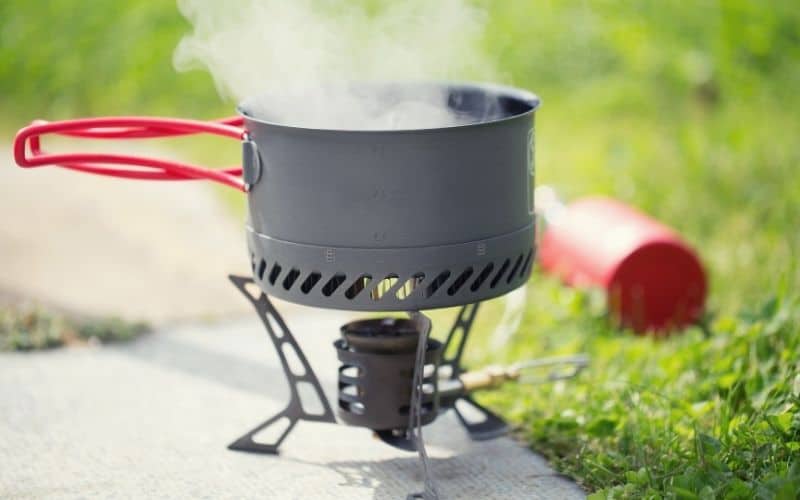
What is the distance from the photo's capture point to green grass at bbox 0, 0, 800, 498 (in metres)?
3.02

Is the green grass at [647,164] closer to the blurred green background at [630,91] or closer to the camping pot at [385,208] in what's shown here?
the blurred green background at [630,91]

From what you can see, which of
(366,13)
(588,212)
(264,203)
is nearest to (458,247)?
(264,203)

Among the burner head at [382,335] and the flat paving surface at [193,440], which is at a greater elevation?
the burner head at [382,335]

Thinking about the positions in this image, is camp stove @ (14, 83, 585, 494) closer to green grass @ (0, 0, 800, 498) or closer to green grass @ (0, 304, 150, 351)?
green grass @ (0, 0, 800, 498)

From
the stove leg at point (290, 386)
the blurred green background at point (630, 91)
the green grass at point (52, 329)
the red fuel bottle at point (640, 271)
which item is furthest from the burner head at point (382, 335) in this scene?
the blurred green background at point (630, 91)

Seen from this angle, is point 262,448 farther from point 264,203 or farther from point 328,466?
point 264,203

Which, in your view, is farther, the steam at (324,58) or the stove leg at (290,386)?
the steam at (324,58)

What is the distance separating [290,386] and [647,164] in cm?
332

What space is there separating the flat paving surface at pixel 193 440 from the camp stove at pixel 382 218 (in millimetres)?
209

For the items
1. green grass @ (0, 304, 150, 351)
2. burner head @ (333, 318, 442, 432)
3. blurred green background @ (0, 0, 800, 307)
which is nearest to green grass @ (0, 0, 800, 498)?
blurred green background @ (0, 0, 800, 307)

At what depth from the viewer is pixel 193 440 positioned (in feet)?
10.8

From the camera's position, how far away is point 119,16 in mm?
7480

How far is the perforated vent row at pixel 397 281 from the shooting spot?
8.80ft

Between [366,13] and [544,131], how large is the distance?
160 cm
